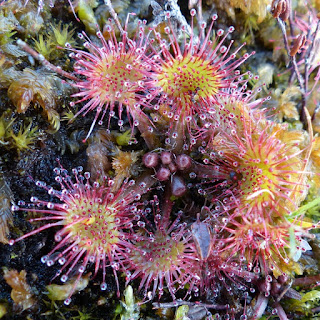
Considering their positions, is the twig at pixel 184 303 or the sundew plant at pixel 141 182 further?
the twig at pixel 184 303

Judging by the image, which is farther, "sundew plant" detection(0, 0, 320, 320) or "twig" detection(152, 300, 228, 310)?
"twig" detection(152, 300, 228, 310)

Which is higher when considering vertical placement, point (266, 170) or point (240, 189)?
point (266, 170)

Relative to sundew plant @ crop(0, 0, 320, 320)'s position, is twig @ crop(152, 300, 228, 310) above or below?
below

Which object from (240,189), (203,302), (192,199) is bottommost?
(203,302)

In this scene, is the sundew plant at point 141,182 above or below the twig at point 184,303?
above

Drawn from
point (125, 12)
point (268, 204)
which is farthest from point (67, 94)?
point (268, 204)

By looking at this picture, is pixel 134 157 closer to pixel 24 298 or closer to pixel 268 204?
pixel 268 204

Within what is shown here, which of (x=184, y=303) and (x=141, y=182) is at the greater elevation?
(x=141, y=182)

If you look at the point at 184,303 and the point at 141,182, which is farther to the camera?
the point at 141,182
